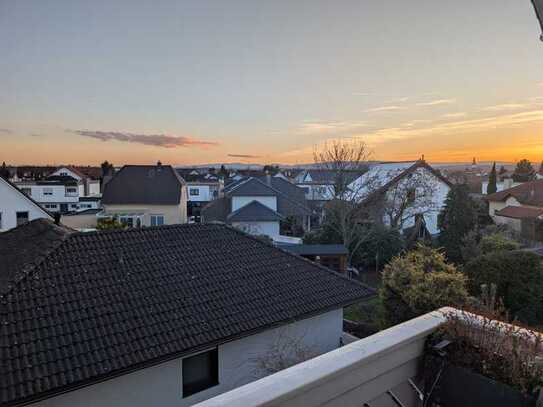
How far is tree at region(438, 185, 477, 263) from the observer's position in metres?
17.8

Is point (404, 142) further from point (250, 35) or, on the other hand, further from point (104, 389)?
point (104, 389)

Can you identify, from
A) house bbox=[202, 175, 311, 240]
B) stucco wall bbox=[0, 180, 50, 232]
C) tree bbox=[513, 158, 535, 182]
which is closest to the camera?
stucco wall bbox=[0, 180, 50, 232]

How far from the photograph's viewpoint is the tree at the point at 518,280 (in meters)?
8.61

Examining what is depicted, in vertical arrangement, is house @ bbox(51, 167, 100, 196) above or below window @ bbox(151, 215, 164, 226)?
above

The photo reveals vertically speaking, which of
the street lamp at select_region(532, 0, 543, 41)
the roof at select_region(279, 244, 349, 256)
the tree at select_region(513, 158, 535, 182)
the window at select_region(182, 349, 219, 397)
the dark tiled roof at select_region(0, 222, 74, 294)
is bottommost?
the window at select_region(182, 349, 219, 397)

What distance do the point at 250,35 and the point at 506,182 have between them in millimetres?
30693

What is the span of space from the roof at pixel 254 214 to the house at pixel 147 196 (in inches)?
204

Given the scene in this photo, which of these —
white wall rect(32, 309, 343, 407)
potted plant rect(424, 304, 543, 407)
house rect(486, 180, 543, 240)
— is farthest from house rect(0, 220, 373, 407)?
house rect(486, 180, 543, 240)

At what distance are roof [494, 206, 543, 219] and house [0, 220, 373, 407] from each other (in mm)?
18626

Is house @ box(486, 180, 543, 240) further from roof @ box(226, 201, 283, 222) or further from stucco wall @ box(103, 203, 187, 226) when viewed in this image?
stucco wall @ box(103, 203, 187, 226)

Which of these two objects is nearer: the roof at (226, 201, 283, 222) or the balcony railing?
the balcony railing

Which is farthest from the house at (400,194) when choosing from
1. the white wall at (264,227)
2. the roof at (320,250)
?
the white wall at (264,227)

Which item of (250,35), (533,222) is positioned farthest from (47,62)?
(533,222)

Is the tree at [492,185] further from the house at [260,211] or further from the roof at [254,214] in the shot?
the roof at [254,214]
